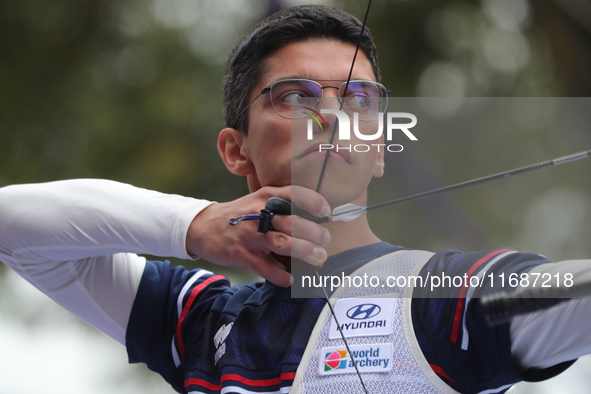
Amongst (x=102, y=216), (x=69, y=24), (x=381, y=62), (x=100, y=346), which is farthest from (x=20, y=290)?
(x=381, y=62)

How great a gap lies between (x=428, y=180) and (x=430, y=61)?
0.47 m

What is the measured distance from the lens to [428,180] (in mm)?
641

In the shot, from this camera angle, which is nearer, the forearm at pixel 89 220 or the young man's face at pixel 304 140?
the young man's face at pixel 304 140

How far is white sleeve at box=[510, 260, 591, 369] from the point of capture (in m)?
0.54

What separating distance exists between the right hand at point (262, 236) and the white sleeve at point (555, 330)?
0.83 feet

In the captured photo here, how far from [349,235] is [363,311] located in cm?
11

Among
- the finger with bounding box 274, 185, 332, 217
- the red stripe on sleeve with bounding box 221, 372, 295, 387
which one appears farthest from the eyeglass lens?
the red stripe on sleeve with bounding box 221, 372, 295, 387

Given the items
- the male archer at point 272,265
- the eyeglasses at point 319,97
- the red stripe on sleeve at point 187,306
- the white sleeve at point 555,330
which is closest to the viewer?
the white sleeve at point 555,330

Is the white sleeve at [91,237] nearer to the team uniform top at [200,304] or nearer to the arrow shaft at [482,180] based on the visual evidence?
the team uniform top at [200,304]

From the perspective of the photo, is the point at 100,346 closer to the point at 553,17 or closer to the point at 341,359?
the point at 341,359

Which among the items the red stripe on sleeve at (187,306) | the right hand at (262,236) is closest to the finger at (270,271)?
the right hand at (262,236)

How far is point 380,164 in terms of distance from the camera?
0.71m

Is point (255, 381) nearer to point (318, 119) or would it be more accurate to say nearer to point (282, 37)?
point (318, 119)

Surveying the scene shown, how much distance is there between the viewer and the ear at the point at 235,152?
1.01m
